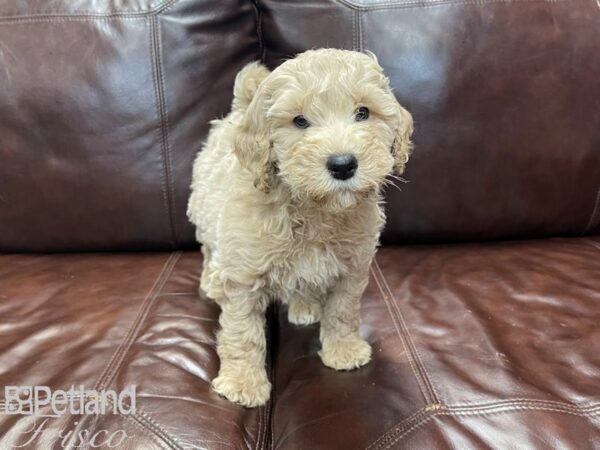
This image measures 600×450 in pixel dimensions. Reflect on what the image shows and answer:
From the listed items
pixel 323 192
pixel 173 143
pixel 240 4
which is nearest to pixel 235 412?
pixel 323 192

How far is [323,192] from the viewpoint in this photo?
3.94 feet

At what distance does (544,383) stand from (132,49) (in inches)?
66.7

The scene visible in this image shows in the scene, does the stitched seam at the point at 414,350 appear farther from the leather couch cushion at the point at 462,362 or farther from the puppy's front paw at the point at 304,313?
the puppy's front paw at the point at 304,313

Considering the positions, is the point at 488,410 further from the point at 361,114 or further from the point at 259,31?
the point at 259,31

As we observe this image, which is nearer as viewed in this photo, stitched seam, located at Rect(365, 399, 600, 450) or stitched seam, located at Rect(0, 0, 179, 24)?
stitched seam, located at Rect(365, 399, 600, 450)

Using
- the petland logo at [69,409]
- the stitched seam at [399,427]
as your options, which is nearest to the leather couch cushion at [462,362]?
the stitched seam at [399,427]

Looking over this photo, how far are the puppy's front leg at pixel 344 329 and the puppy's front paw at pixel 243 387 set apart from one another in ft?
0.65

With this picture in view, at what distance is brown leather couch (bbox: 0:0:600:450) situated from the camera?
1633 millimetres

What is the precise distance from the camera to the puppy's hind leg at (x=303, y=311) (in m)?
1.73

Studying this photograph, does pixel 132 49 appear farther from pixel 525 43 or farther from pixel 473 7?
pixel 525 43

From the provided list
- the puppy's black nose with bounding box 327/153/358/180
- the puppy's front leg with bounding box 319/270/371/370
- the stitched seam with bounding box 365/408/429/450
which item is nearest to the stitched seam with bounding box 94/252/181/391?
the puppy's front leg with bounding box 319/270/371/370

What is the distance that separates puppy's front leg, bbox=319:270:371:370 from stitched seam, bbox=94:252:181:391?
0.56 m

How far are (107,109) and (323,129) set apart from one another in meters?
1.06

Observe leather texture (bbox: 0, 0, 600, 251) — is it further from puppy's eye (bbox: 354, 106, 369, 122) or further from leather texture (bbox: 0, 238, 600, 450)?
puppy's eye (bbox: 354, 106, 369, 122)
